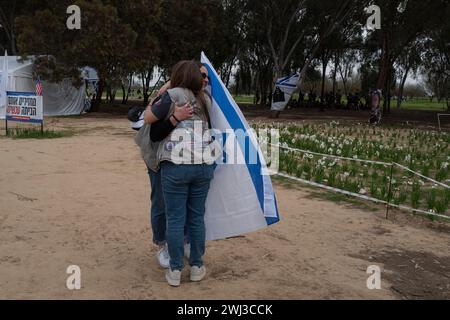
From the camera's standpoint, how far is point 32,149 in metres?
12.0

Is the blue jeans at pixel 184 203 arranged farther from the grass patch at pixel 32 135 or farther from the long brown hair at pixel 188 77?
the grass patch at pixel 32 135

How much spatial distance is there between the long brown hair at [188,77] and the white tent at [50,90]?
2142cm

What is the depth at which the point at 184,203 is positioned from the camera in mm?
3787

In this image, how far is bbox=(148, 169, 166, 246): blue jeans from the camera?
4.09 metres

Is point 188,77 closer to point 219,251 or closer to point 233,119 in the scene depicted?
point 233,119

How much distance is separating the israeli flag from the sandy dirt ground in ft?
1.52

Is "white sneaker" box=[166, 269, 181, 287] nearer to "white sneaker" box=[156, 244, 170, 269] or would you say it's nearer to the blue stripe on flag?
"white sneaker" box=[156, 244, 170, 269]

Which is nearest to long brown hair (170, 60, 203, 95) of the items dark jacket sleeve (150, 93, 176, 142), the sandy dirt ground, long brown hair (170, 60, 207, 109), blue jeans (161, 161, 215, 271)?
long brown hair (170, 60, 207, 109)

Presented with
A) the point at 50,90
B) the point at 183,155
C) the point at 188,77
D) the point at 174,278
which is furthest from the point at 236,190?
the point at 50,90

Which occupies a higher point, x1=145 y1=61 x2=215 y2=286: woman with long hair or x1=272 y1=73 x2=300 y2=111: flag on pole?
x1=272 y1=73 x2=300 y2=111: flag on pole

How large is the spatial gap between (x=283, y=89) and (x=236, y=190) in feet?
79.4

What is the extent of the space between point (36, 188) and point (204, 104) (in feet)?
15.3
